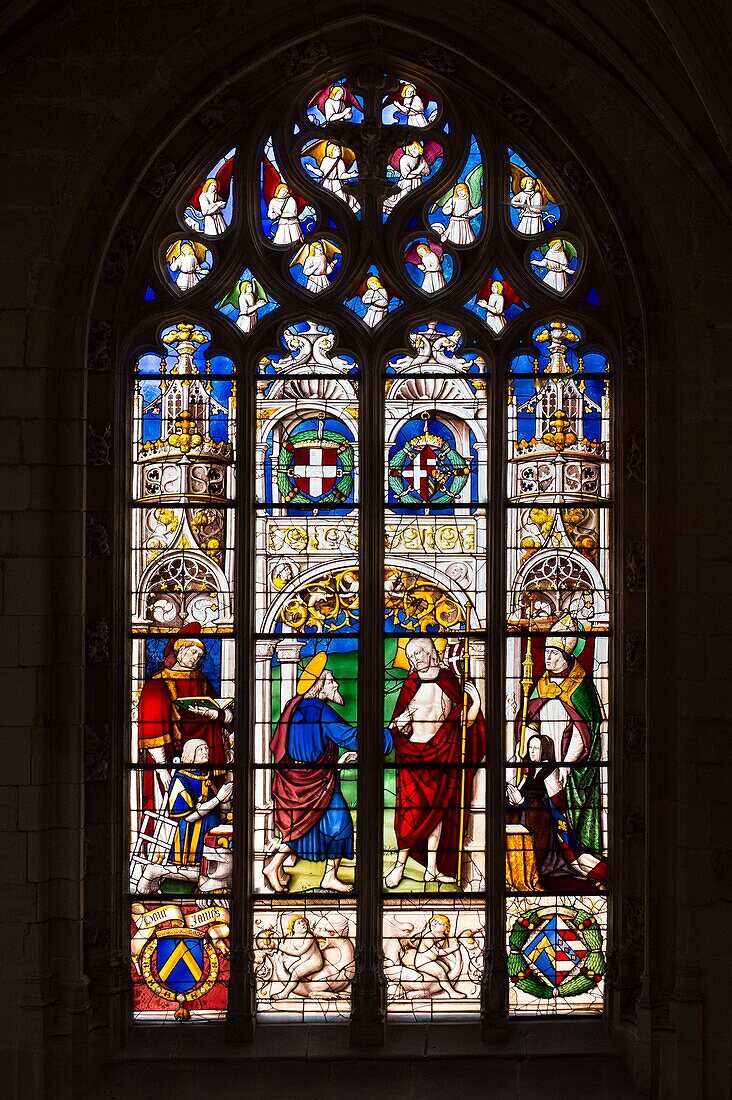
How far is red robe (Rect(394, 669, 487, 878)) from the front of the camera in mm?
7363

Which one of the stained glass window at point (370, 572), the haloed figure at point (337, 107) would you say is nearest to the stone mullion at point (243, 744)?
the stained glass window at point (370, 572)

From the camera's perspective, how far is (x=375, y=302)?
753cm

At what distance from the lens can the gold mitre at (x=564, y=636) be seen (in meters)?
7.42

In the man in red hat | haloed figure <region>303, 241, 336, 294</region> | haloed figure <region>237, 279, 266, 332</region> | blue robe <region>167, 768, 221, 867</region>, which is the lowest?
blue robe <region>167, 768, 221, 867</region>

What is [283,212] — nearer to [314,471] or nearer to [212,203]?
[212,203]

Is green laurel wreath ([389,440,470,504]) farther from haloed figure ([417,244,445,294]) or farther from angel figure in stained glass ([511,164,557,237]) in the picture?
angel figure in stained glass ([511,164,557,237])

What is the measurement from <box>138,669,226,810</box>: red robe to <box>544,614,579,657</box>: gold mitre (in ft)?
6.35

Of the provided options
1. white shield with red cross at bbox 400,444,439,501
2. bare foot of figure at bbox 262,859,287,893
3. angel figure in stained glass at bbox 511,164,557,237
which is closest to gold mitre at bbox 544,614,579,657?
white shield with red cross at bbox 400,444,439,501

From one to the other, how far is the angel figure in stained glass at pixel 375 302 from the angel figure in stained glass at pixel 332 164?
22.9 inches

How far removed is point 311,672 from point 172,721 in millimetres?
828

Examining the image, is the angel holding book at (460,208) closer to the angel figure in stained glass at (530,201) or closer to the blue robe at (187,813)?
the angel figure in stained glass at (530,201)

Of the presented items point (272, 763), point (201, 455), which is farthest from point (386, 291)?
point (272, 763)
